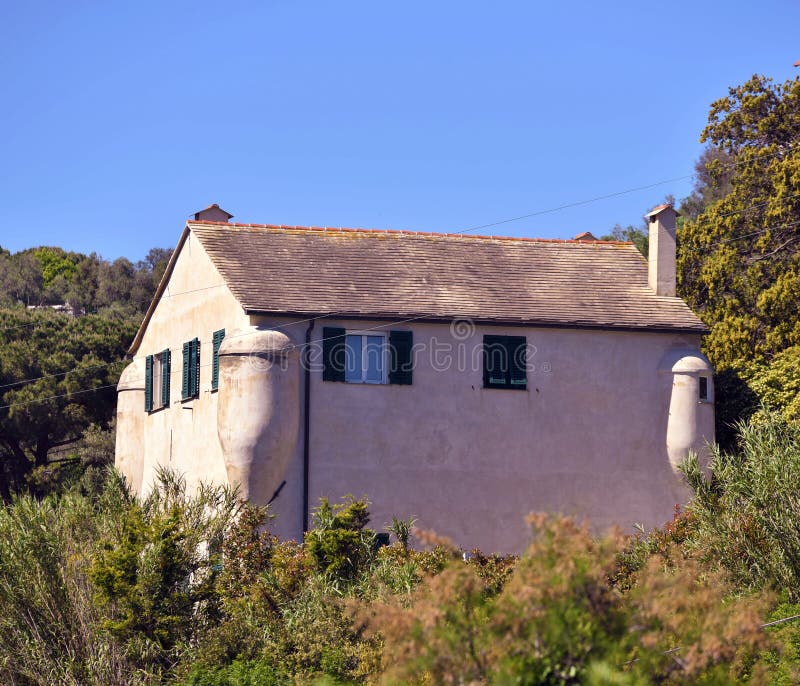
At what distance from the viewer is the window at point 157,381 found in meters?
30.3

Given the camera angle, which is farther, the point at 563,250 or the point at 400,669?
the point at 563,250

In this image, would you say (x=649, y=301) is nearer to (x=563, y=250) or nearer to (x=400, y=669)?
(x=563, y=250)

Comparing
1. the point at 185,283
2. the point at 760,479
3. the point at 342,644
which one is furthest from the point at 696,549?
the point at 185,283

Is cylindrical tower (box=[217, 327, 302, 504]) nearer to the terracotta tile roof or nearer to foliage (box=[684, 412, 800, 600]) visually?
the terracotta tile roof

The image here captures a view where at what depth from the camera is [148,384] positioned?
105 ft

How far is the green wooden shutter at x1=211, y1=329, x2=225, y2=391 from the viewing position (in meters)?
26.7

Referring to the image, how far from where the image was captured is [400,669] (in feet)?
31.7

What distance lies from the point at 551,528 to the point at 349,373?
16194 mm

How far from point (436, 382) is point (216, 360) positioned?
4.76 meters

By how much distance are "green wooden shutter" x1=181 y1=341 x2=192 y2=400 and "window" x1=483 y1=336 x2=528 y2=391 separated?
6912 millimetres

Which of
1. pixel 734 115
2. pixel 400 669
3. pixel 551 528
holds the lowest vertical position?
pixel 400 669

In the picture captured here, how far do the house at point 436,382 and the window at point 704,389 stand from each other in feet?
0.16

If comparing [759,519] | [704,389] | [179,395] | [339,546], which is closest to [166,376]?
[179,395]

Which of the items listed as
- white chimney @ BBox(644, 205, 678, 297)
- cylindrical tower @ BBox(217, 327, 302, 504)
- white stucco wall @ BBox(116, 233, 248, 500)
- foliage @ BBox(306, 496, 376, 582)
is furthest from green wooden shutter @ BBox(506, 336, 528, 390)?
foliage @ BBox(306, 496, 376, 582)
